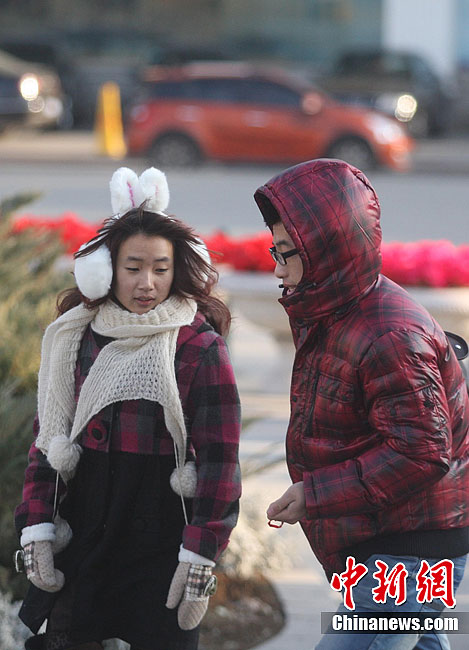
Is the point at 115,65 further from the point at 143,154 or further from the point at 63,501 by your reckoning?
the point at 63,501

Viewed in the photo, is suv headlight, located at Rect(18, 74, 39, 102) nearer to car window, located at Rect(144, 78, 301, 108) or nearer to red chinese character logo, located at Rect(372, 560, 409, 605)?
car window, located at Rect(144, 78, 301, 108)

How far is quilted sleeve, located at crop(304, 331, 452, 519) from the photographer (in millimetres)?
2350

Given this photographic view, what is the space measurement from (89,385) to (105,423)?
98mm

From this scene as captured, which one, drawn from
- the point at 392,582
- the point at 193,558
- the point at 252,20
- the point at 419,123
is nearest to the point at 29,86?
the point at 419,123

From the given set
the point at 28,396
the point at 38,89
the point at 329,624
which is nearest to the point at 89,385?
the point at 329,624

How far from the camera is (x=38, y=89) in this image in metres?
23.1

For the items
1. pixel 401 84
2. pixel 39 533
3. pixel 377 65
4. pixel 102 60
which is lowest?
pixel 39 533

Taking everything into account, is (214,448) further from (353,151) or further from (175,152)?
(175,152)

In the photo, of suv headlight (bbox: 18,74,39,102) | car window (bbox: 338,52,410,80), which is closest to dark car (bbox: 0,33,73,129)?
suv headlight (bbox: 18,74,39,102)

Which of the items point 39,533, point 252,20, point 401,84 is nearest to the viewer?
point 39,533

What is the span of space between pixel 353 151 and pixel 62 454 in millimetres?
16410

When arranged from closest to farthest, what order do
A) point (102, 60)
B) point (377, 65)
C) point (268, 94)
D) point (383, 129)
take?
point (383, 129)
point (268, 94)
point (377, 65)
point (102, 60)

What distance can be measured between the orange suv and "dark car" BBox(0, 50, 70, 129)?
4.45 meters

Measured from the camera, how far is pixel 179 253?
289cm
